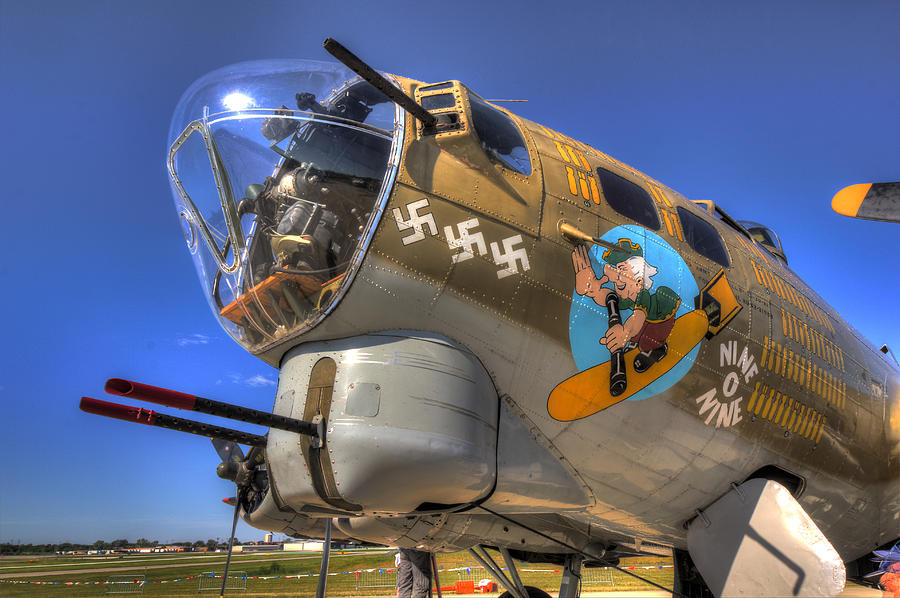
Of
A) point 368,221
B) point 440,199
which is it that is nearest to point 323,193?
point 368,221

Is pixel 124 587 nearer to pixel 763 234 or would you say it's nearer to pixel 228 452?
pixel 228 452

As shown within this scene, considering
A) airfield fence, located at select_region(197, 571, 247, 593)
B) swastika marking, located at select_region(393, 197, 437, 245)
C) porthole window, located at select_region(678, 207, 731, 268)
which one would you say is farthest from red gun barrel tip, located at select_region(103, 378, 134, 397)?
airfield fence, located at select_region(197, 571, 247, 593)

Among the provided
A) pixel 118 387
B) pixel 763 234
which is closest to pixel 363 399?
pixel 118 387

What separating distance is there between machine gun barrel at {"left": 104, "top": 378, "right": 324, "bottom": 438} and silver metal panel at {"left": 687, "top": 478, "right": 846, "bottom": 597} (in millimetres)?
4034

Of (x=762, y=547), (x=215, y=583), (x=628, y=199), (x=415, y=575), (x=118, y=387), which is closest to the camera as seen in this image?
(x=118, y=387)

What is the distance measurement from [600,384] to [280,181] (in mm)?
3031

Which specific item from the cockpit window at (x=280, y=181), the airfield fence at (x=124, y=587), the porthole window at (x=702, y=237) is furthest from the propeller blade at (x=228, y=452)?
the airfield fence at (x=124, y=587)

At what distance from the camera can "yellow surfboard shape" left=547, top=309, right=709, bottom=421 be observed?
4691 mm

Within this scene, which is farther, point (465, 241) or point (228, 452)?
point (228, 452)

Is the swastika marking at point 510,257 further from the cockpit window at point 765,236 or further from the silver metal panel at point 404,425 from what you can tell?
the cockpit window at point 765,236

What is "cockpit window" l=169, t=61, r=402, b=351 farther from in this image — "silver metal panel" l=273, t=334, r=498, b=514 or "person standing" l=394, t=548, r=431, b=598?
"person standing" l=394, t=548, r=431, b=598

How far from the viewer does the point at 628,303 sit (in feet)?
16.0

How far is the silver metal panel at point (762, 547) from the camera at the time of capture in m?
4.95

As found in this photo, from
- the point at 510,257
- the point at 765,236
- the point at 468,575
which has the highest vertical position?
the point at 765,236
